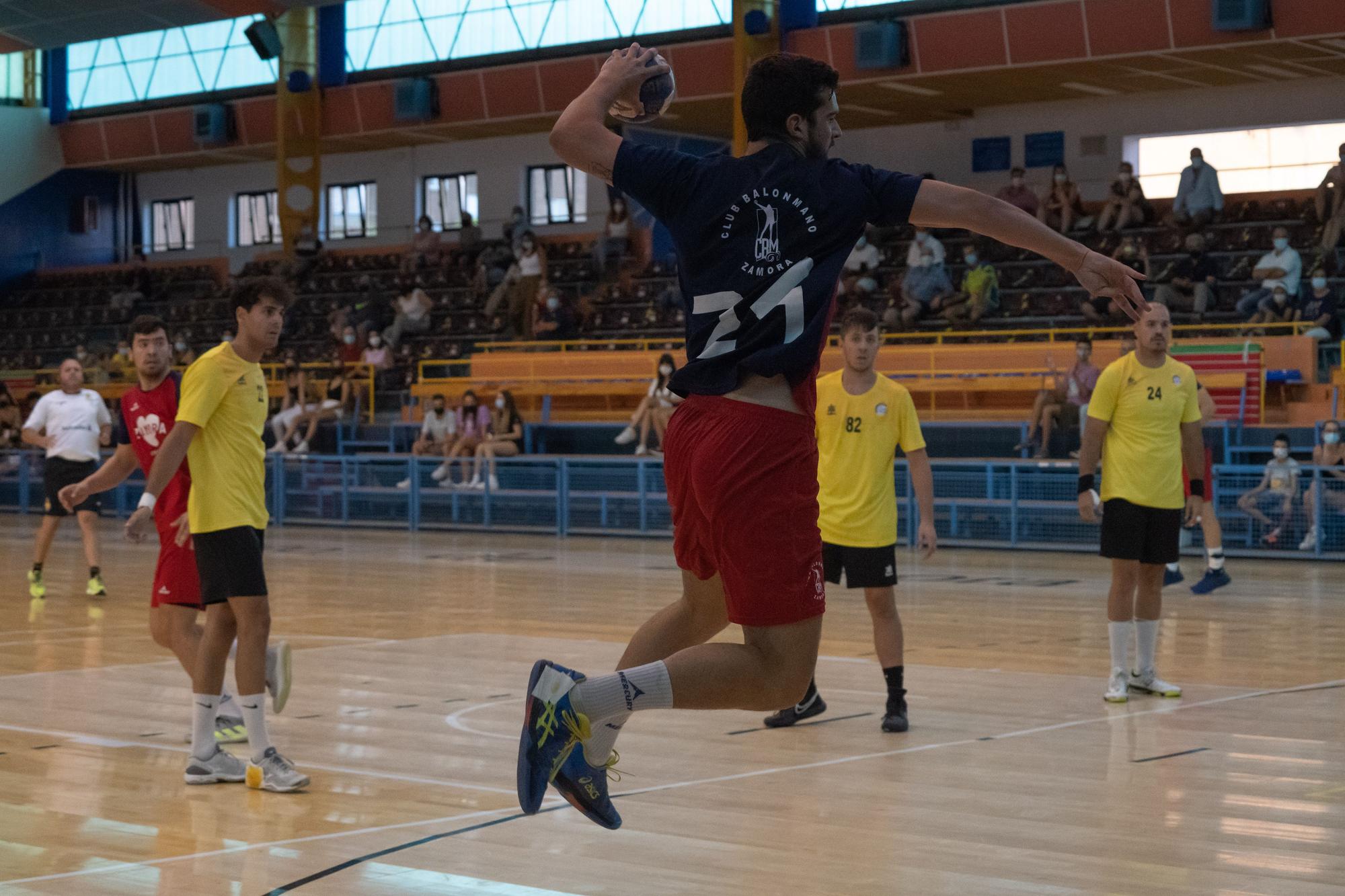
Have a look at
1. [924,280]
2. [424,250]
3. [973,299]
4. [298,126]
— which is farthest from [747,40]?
[298,126]

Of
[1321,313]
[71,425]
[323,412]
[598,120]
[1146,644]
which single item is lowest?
[1146,644]

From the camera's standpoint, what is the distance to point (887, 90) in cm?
2506

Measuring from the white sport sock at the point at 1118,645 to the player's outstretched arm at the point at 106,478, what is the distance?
4.56m

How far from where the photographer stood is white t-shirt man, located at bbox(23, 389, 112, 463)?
13648 millimetres

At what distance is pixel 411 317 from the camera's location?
27.5 m

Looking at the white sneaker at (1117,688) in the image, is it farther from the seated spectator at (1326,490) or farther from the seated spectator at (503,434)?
the seated spectator at (503,434)

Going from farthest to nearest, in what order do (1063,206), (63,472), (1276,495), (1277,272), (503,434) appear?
(1063,206) → (503,434) → (1277,272) → (1276,495) → (63,472)

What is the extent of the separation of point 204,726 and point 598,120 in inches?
129

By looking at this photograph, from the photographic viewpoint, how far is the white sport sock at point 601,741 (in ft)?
11.8

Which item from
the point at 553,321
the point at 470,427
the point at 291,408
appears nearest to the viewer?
the point at 470,427

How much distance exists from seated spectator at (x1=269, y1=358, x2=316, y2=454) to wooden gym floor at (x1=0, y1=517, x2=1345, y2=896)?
12.0 meters

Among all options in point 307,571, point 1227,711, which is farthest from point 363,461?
point 1227,711

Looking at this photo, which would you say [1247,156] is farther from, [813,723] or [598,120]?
[598,120]

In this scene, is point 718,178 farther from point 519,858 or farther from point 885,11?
point 885,11
